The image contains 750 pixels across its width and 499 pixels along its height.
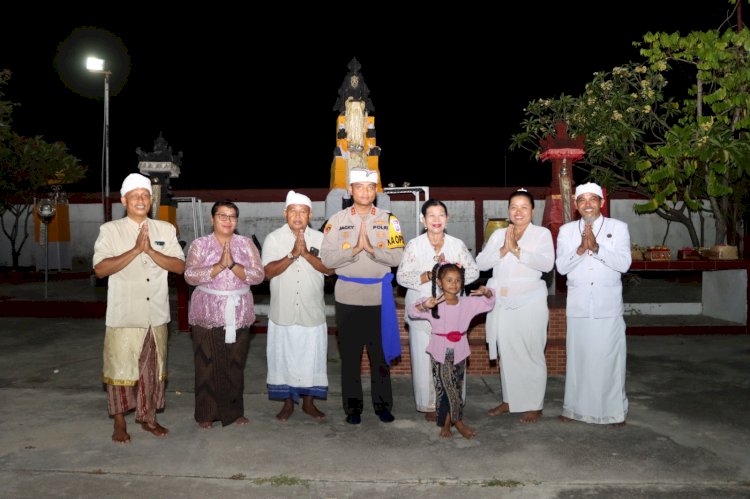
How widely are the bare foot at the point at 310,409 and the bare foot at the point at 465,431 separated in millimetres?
1048

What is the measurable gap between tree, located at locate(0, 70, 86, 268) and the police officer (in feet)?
39.0

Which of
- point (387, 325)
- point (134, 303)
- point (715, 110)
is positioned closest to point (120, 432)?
point (134, 303)

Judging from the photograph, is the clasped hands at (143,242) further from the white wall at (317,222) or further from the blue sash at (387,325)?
the white wall at (317,222)

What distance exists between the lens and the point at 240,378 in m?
4.73

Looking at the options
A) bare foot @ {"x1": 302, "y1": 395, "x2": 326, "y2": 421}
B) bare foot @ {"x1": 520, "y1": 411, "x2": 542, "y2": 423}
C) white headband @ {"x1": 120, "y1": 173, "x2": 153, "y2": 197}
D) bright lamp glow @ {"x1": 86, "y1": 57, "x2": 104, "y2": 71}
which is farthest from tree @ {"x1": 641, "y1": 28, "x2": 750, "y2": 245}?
bright lamp glow @ {"x1": 86, "y1": 57, "x2": 104, "y2": 71}

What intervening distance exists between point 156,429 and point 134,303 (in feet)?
2.89

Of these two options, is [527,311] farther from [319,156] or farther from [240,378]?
[319,156]

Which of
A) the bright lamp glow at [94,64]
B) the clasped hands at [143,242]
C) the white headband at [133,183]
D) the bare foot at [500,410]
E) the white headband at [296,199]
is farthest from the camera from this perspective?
the bright lamp glow at [94,64]

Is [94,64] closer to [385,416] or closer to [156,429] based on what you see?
[156,429]

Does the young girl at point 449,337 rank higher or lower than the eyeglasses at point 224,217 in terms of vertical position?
lower

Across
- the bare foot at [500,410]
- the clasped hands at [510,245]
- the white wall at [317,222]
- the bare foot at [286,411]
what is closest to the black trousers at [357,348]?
the bare foot at [286,411]

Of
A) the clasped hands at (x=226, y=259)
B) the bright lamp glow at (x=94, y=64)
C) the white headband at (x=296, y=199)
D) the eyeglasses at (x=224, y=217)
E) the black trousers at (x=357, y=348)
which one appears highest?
the bright lamp glow at (x=94, y=64)

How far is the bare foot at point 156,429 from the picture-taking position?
14.6 feet

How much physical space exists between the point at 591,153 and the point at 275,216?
24.6ft
